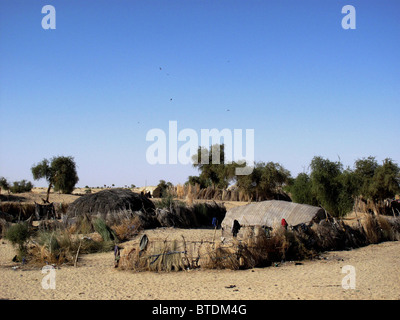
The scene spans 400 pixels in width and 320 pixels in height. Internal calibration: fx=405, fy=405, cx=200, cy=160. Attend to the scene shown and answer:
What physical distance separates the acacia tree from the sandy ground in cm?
2261

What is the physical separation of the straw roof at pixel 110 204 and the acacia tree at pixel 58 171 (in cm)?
1531

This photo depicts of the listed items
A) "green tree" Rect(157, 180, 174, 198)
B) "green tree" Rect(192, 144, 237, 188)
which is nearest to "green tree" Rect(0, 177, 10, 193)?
"green tree" Rect(157, 180, 174, 198)

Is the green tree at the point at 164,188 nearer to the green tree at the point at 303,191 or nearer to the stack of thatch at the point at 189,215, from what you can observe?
the stack of thatch at the point at 189,215

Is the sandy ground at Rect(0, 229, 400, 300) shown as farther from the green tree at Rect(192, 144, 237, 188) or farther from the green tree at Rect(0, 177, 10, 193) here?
the green tree at Rect(192, 144, 237, 188)

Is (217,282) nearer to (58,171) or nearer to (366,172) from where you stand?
(366,172)

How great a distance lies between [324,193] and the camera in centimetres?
2289

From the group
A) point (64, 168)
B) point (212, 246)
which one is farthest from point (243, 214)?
point (64, 168)

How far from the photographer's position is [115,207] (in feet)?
60.0

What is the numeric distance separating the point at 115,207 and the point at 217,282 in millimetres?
10065

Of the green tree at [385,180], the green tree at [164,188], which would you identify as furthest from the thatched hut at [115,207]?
the green tree at [385,180]

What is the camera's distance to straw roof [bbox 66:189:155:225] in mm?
18266

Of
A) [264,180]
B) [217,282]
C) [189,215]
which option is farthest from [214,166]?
[217,282]

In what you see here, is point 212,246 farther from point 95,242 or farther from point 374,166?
point 374,166

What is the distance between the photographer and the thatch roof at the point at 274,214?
1493 centimetres
